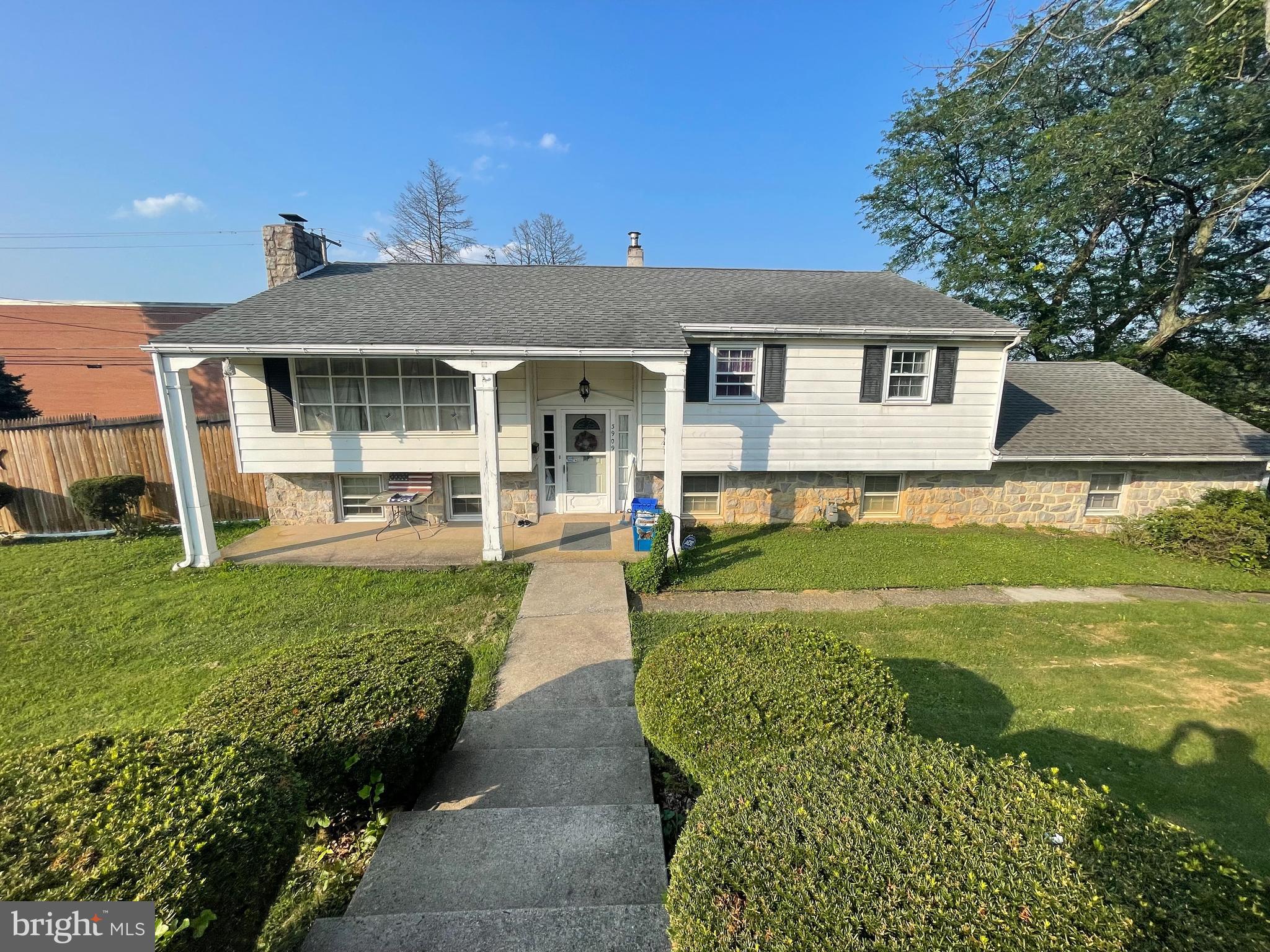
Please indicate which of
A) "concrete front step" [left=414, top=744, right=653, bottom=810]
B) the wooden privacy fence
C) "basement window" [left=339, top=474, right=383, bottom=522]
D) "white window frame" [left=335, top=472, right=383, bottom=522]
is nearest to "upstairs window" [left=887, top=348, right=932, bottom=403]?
"concrete front step" [left=414, top=744, right=653, bottom=810]

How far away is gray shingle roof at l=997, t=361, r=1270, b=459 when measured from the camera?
33.3 feet

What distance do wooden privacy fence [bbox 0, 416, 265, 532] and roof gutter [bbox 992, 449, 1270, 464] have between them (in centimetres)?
1514

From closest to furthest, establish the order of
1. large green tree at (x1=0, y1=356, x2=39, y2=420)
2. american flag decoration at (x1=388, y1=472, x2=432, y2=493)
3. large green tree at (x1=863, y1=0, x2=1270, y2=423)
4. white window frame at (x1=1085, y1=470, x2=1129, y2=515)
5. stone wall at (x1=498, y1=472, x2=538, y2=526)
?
1. american flag decoration at (x1=388, y1=472, x2=432, y2=493)
2. stone wall at (x1=498, y1=472, x2=538, y2=526)
3. white window frame at (x1=1085, y1=470, x2=1129, y2=515)
4. large green tree at (x1=863, y1=0, x2=1270, y2=423)
5. large green tree at (x1=0, y1=356, x2=39, y2=420)

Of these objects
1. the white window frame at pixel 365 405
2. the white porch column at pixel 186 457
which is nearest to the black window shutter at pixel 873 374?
the white window frame at pixel 365 405

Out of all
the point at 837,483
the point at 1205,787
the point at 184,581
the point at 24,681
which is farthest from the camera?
the point at 837,483

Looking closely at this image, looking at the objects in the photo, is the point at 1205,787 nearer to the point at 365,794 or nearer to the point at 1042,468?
the point at 365,794

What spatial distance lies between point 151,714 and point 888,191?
24.3 meters

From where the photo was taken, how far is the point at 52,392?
22.0 meters

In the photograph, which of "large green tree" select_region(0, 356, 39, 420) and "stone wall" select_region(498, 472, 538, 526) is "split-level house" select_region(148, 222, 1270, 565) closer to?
"stone wall" select_region(498, 472, 538, 526)

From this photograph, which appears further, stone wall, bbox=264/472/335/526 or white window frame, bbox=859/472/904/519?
white window frame, bbox=859/472/904/519

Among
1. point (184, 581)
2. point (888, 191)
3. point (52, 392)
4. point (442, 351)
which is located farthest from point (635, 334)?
point (52, 392)

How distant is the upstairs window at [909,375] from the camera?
9.68 metres

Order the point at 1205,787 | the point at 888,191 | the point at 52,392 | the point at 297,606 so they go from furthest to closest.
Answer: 1. the point at 52,392
2. the point at 888,191
3. the point at 297,606
4. the point at 1205,787

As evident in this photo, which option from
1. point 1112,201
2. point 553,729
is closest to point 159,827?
point 553,729
